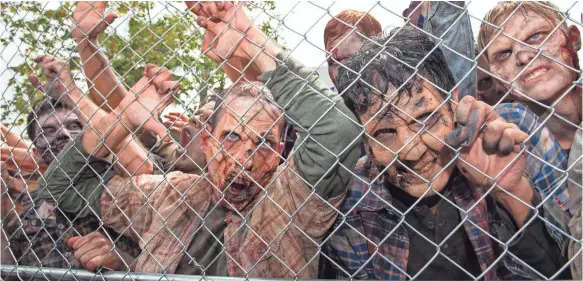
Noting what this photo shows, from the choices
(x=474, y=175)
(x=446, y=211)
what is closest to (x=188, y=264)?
(x=446, y=211)

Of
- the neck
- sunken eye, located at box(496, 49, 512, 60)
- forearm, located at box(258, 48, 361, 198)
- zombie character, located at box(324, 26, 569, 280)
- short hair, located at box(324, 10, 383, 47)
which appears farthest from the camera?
short hair, located at box(324, 10, 383, 47)

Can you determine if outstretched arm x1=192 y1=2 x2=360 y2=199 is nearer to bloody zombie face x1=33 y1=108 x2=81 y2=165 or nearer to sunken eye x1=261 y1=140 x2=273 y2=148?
sunken eye x1=261 y1=140 x2=273 y2=148

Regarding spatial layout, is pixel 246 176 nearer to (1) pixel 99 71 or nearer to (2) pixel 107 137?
(2) pixel 107 137

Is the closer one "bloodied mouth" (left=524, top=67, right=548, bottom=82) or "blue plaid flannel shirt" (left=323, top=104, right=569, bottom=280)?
"blue plaid flannel shirt" (left=323, top=104, right=569, bottom=280)

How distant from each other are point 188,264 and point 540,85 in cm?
150

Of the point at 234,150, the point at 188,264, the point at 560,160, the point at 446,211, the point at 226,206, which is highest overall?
the point at 560,160

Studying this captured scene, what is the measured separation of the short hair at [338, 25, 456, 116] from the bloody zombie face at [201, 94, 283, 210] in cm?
33

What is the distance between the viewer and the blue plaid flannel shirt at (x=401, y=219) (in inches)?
76.4

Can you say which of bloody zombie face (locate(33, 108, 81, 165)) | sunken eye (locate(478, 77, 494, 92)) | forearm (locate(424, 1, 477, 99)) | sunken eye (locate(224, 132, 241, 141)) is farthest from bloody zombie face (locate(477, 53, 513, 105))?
bloody zombie face (locate(33, 108, 81, 165))

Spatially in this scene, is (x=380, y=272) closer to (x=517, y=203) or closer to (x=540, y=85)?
(x=517, y=203)

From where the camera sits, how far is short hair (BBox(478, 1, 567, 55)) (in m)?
2.41

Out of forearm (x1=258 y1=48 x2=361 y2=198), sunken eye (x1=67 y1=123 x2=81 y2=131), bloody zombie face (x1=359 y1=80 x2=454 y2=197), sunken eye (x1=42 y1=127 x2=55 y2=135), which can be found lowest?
sunken eye (x1=42 y1=127 x2=55 y2=135)

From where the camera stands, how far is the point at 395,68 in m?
2.12

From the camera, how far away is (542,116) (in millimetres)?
2441
